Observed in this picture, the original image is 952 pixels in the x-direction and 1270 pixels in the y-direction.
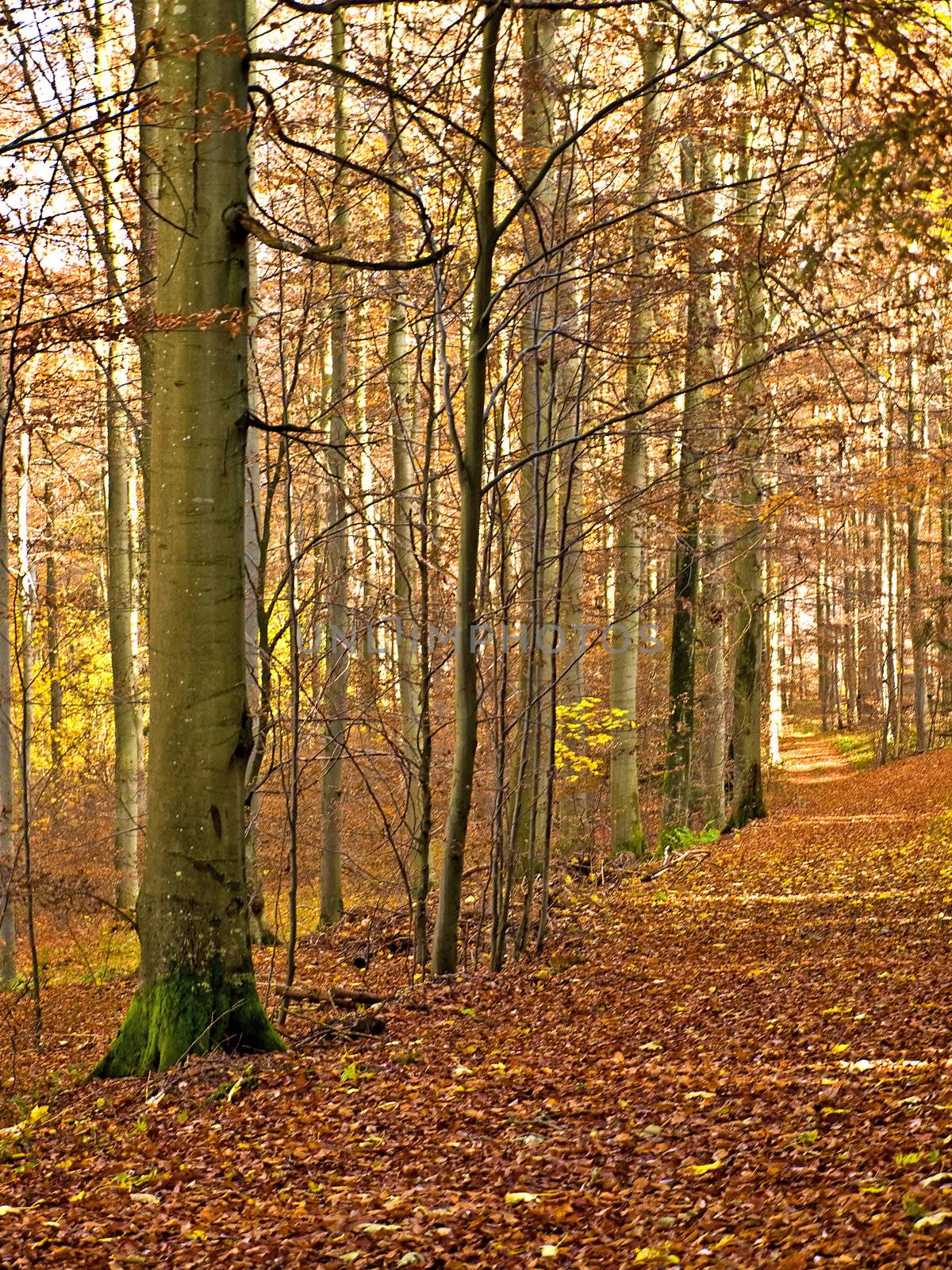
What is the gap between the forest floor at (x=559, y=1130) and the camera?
3090 millimetres

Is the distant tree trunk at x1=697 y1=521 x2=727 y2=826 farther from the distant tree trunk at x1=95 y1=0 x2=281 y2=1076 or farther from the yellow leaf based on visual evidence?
the yellow leaf

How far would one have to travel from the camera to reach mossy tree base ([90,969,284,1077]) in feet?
16.8

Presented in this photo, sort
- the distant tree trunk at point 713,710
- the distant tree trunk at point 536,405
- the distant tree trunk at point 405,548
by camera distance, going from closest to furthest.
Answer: the distant tree trunk at point 536,405 → the distant tree trunk at point 405,548 → the distant tree trunk at point 713,710

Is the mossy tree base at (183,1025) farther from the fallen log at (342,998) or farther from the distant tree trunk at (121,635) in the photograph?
the distant tree trunk at (121,635)

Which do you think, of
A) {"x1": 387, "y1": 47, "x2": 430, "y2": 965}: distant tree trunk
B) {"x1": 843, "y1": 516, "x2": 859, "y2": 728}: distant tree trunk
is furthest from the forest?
{"x1": 843, "y1": 516, "x2": 859, "y2": 728}: distant tree trunk

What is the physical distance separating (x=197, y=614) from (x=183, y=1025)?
6.30 feet

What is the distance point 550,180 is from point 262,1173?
940cm

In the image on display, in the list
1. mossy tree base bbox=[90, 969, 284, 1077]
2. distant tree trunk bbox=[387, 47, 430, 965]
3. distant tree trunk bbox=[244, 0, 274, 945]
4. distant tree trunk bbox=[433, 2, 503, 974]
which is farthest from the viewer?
distant tree trunk bbox=[387, 47, 430, 965]

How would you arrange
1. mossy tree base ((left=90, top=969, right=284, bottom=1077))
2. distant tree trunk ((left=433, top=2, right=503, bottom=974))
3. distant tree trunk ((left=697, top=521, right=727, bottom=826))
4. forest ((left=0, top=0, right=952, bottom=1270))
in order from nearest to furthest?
forest ((left=0, top=0, right=952, bottom=1270)), mossy tree base ((left=90, top=969, right=284, bottom=1077)), distant tree trunk ((left=433, top=2, right=503, bottom=974)), distant tree trunk ((left=697, top=521, right=727, bottom=826))

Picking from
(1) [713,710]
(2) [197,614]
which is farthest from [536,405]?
(1) [713,710]

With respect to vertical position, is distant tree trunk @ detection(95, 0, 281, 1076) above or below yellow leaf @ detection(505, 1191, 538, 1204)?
above

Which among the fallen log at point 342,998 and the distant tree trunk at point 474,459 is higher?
the distant tree trunk at point 474,459

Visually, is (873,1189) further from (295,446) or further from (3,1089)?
(295,446)

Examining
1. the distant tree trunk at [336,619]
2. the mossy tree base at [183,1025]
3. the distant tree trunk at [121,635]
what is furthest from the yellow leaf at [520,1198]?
the distant tree trunk at [121,635]
